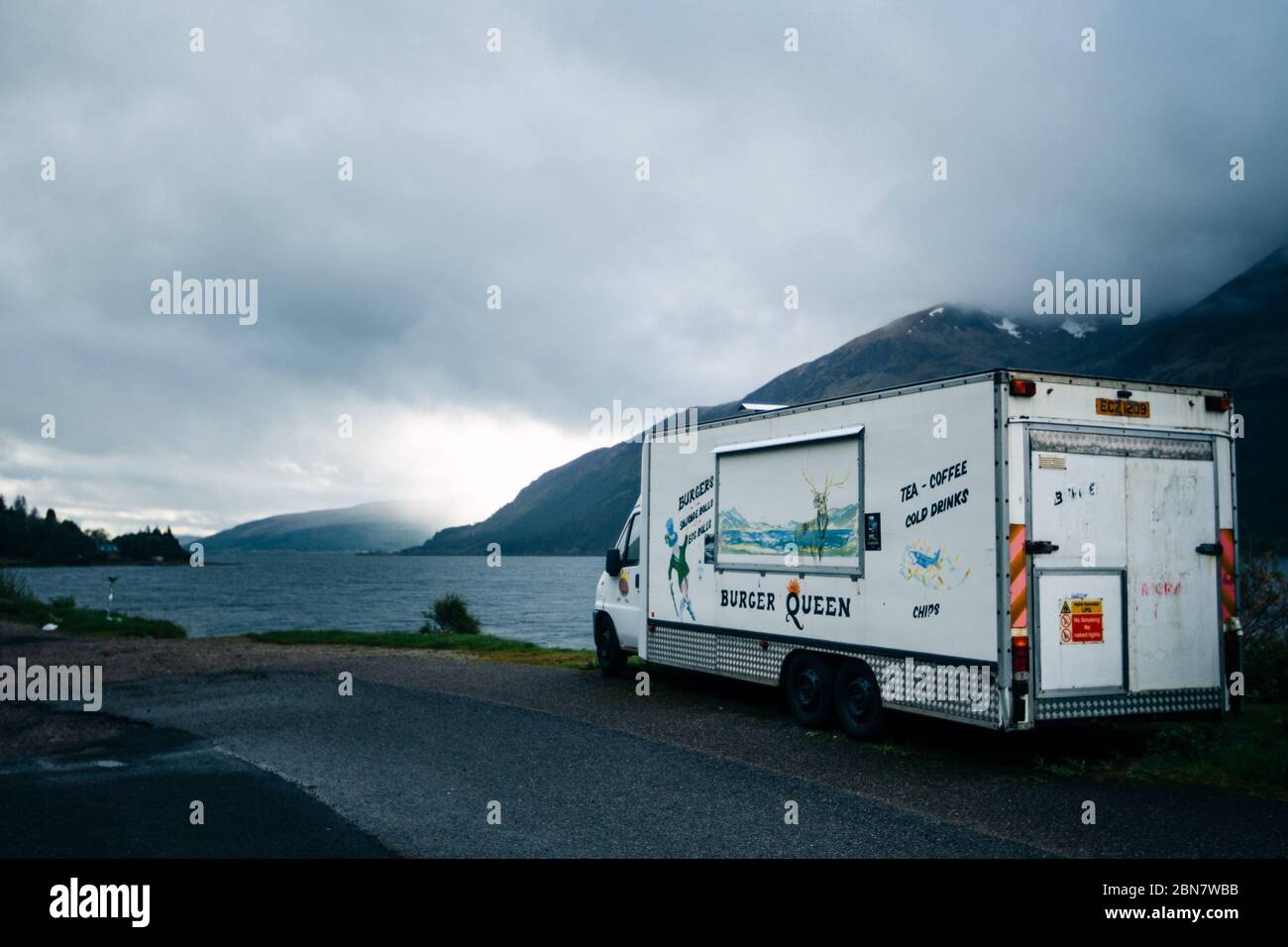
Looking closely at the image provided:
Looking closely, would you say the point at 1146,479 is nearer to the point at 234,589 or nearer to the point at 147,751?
the point at 147,751

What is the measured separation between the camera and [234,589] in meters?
89.6

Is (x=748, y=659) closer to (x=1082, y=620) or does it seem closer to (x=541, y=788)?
(x=1082, y=620)

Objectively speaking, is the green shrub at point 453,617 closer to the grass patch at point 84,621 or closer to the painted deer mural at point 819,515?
the grass patch at point 84,621

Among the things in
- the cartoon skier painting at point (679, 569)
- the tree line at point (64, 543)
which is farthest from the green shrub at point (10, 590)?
the tree line at point (64, 543)

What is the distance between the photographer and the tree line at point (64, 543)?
143000 mm

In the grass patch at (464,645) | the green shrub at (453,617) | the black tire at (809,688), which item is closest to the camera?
the black tire at (809,688)

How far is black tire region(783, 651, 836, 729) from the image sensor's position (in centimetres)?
1005

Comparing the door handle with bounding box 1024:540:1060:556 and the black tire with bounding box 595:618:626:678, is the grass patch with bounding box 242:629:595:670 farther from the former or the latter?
the door handle with bounding box 1024:540:1060:556

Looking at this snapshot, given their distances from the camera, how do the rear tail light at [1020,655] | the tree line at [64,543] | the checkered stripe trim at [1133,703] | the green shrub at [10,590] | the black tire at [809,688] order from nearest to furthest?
the rear tail light at [1020,655] < the checkered stripe trim at [1133,703] < the black tire at [809,688] < the green shrub at [10,590] < the tree line at [64,543]

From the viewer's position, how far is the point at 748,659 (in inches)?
441

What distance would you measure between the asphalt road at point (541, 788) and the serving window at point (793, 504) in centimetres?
179

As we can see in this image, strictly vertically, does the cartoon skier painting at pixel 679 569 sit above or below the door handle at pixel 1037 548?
below

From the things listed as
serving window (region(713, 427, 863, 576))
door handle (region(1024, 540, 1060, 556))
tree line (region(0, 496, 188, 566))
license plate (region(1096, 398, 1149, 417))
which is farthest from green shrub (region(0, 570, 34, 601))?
tree line (region(0, 496, 188, 566))
